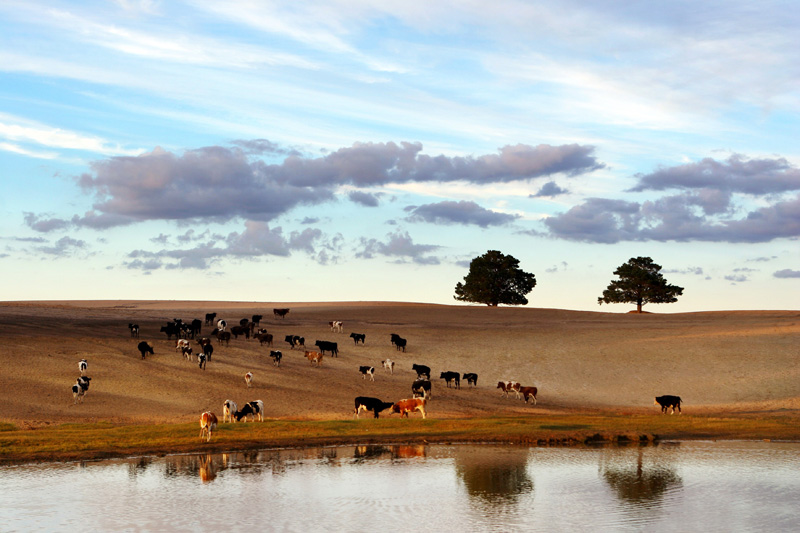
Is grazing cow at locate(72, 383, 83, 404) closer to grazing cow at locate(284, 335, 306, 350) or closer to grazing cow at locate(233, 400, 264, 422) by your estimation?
grazing cow at locate(233, 400, 264, 422)

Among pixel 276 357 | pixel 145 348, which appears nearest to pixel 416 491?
pixel 276 357

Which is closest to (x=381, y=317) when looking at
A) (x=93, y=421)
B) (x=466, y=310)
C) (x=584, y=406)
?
(x=466, y=310)

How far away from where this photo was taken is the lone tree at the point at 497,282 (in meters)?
118

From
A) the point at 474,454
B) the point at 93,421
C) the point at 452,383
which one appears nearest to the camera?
the point at 474,454

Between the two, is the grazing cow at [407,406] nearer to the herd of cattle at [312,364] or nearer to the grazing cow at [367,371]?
the herd of cattle at [312,364]

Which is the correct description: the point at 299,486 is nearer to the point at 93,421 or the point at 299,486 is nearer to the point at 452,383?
the point at 93,421

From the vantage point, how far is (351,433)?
35.3 m

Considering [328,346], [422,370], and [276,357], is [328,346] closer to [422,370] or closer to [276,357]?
[276,357]

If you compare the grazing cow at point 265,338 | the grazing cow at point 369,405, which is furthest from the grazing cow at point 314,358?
the grazing cow at point 369,405

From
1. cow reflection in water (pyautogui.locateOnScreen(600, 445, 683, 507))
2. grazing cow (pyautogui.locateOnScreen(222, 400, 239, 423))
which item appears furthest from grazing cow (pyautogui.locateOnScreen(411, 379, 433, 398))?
cow reflection in water (pyautogui.locateOnScreen(600, 445, 683, 507))

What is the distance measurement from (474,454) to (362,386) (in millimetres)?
20344

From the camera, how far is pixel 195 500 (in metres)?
21.7

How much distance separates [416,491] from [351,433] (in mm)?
12400

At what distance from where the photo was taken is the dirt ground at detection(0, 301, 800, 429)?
1714 inches
